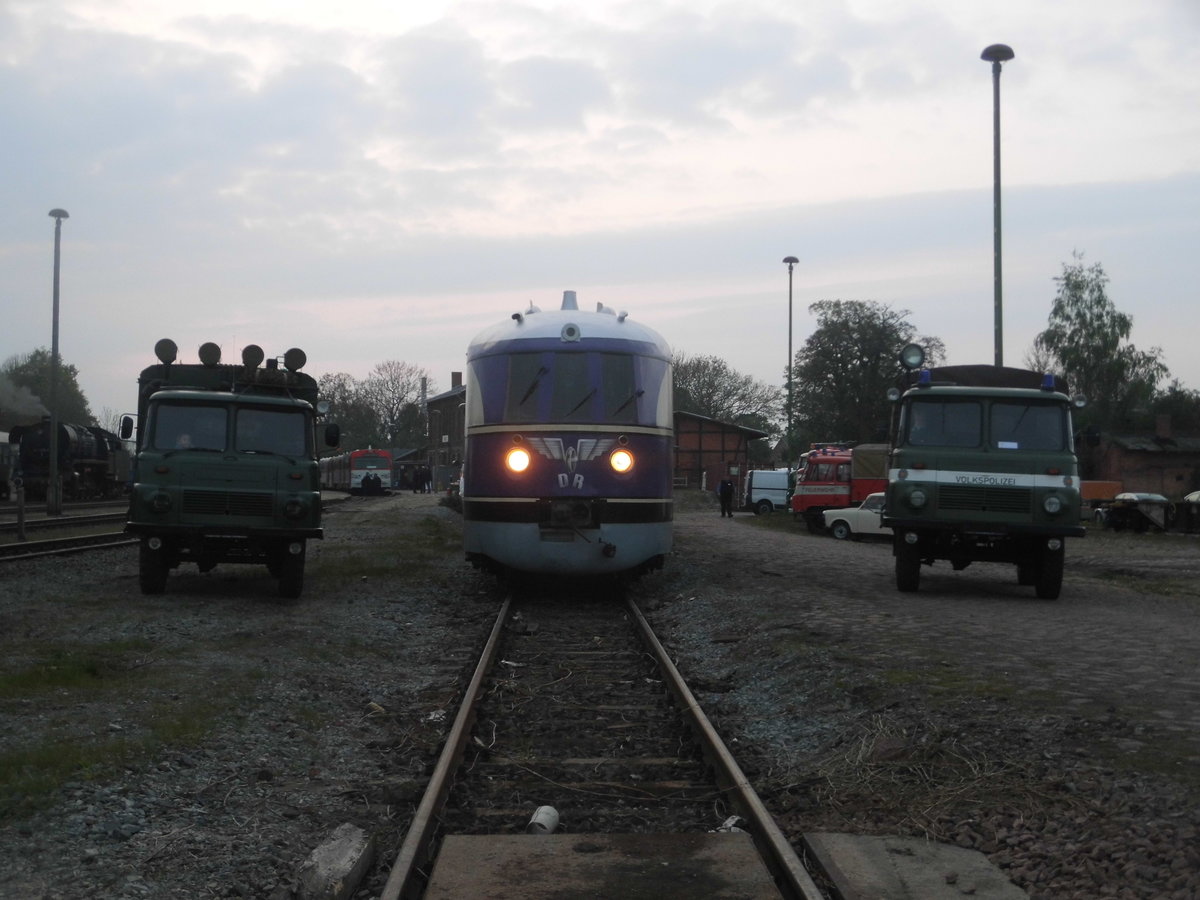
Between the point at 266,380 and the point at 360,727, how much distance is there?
24.8 ft

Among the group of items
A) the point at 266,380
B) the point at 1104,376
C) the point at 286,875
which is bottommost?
the point at 286,875

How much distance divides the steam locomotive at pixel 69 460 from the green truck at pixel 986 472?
37.2m

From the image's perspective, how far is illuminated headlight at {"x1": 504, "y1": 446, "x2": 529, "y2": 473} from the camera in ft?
44.3

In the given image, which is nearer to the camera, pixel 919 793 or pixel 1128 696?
pixel 919 793

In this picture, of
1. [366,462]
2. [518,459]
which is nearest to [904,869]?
[518,459]

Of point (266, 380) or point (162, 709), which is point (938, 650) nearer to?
point (162, 709)

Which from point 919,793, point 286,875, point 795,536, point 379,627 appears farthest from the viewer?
point 795,536

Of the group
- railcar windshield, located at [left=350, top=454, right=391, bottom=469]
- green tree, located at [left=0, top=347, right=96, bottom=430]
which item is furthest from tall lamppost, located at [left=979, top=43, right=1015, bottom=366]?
green tree, located at [left=0, top=347, right=96, bottom=430]

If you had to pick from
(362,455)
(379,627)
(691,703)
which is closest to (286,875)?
(691,703)

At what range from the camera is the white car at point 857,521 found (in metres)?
31.8

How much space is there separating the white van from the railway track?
4482 centimetres

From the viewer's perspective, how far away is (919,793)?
6.26m

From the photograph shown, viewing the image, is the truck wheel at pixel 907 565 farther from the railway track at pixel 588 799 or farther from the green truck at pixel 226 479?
the green truck at pixel 226 479

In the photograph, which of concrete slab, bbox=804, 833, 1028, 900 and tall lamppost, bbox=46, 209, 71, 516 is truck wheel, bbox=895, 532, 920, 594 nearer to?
concrete slab, bbox=804, 833, 1028, 900
